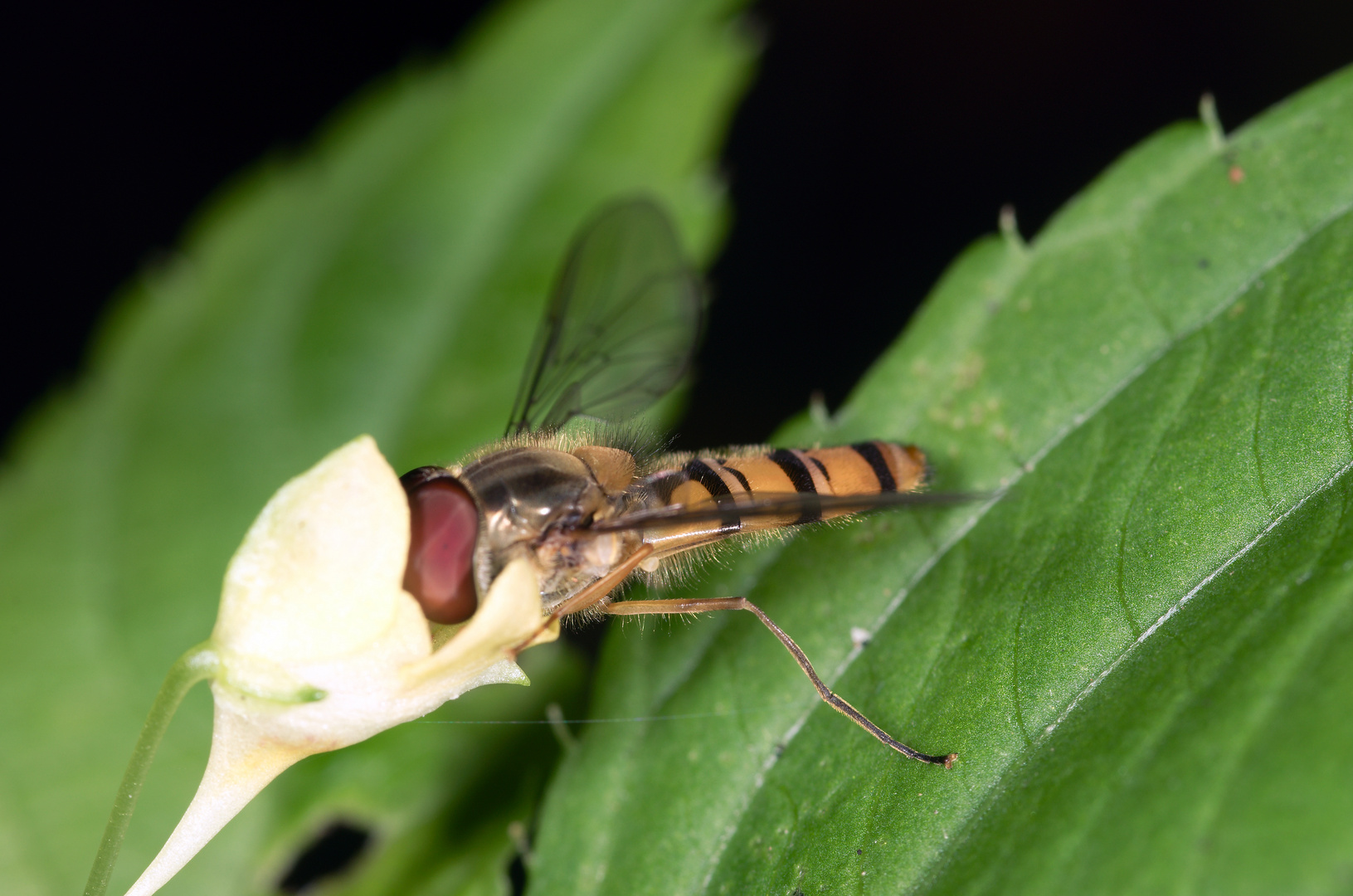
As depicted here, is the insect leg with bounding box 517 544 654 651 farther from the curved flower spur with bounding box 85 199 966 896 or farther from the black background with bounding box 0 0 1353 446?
the black background with bounding box 0 0 1353 446

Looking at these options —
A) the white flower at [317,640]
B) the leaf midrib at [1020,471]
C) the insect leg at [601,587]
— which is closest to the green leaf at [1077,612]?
the leaf midrib at [1020,471]

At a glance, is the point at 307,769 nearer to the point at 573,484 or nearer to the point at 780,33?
the point at 573,484

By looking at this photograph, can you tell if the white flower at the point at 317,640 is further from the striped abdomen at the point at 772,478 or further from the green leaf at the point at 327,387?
the green leaf at the point at 327,387

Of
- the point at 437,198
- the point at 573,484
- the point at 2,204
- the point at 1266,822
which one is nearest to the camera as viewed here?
the point at 1266,822

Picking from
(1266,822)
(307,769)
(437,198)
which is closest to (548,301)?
(437,198)

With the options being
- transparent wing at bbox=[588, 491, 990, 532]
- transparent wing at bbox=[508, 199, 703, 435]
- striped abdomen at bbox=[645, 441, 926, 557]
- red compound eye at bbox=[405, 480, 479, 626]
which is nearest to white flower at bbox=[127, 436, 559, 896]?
red compound eye at bbox=[405, 480, 479, 626]

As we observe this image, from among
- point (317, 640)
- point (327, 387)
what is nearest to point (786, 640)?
point (317, 640)
